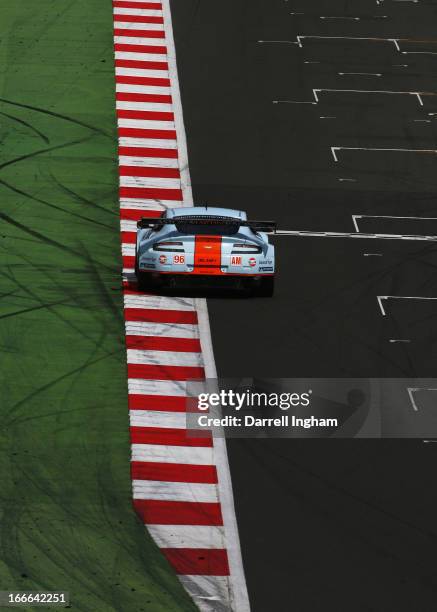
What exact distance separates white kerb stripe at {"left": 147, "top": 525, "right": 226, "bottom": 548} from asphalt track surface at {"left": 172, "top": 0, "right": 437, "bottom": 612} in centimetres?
37

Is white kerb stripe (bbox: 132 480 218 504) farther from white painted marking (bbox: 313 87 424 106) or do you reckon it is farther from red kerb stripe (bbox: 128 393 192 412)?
white painted marking (bbox: 313 87 424 106)

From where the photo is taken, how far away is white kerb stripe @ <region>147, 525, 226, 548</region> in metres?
22.8

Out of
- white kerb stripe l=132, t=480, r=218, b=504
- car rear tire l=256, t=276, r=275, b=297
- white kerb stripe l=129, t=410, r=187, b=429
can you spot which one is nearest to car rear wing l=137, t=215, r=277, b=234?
car rear tire l=256, t=276, r=275, b=297

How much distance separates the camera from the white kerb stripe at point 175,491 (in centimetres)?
2397

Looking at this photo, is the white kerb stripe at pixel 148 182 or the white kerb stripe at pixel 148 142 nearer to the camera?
the white kerb stripe at pixel 148 182

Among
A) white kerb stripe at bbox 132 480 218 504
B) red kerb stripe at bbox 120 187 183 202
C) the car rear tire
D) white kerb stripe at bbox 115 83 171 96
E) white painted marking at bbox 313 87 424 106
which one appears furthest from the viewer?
white painted marking at bbox 313 87 424 106

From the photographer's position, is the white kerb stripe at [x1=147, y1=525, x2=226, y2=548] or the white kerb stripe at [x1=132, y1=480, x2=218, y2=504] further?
the white kerb stripe at [x1=132, y1=480, x2=218, y2=504]

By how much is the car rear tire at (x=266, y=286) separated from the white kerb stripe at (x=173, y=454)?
5.48 m

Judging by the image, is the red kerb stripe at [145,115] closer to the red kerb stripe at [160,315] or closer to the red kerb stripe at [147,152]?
the red kerb stripe at [147,152]

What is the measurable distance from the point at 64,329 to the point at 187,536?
22.2ft

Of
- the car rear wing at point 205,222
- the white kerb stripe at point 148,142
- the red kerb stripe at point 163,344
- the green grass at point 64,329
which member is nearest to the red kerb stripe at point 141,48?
the green grass at point 64,329

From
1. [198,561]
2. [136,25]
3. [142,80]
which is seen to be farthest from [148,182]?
[198,561]

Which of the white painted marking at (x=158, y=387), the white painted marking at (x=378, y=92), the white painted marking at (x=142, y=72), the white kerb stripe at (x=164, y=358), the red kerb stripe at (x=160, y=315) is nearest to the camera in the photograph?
the white painted marking at (x=158, y=387)

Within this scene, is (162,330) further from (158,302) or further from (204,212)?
(204,212)
